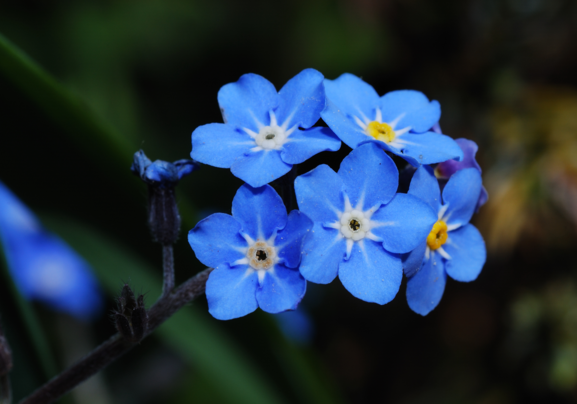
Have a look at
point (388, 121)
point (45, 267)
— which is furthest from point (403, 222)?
point (45, 267)

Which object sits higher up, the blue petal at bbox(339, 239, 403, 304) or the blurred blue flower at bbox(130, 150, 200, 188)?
the blurred blue flower at bbox(130, 150, 200, 188)

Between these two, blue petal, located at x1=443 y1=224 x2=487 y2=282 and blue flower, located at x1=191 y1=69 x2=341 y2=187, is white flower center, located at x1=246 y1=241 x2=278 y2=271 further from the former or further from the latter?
blue petal, located at x1=443 y1=224 x2=487 y2=282

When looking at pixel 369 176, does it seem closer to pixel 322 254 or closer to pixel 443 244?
→ pixel 322 254

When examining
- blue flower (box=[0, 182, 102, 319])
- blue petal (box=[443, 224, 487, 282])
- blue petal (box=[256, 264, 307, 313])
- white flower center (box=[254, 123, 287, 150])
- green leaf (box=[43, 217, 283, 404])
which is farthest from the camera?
blue flower (box=[0, 182, 102, 319])

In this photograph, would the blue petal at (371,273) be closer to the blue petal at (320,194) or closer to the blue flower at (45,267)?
the blue petal at (320,194)

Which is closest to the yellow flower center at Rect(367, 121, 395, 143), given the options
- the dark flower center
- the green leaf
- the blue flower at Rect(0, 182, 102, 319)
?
the dark flower center

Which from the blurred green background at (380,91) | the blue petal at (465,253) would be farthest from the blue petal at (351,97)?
the blurred green background at (380,91)
